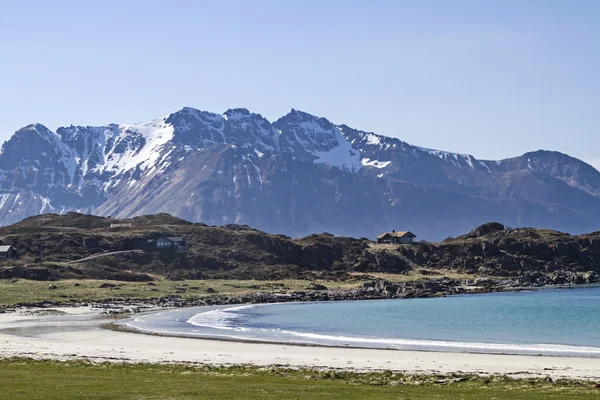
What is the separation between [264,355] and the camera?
162ft

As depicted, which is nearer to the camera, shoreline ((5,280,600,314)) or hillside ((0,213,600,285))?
shoreline ((5,280,600,314))

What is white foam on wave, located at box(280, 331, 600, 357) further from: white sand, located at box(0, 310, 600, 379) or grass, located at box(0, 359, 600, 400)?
grass, located at box(0, 359, 600, 400)

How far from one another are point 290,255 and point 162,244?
26.1m

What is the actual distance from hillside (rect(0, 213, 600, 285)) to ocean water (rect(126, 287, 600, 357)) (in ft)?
150

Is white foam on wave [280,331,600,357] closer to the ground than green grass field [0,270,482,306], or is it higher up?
closer to the ground

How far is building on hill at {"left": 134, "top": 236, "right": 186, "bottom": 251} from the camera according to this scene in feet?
531

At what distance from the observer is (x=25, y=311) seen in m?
86.6

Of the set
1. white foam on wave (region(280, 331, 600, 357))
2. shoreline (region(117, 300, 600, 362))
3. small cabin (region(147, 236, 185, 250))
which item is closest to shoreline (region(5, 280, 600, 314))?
shoreline (region(117, 300, 600, 362))

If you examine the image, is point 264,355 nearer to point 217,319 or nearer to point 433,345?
point 433,345

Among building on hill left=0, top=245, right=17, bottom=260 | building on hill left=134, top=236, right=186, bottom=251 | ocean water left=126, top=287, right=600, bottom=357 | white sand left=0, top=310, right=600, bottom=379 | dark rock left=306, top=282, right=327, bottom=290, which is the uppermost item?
building on hill left=134, top=236, right=186, bottom=251

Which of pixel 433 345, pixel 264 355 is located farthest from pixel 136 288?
pixel 264 355

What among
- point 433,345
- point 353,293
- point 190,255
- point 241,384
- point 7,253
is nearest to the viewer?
point 241,384

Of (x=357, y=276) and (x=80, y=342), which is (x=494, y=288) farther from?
(x=80, y=342)

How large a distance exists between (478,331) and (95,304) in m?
48.2
